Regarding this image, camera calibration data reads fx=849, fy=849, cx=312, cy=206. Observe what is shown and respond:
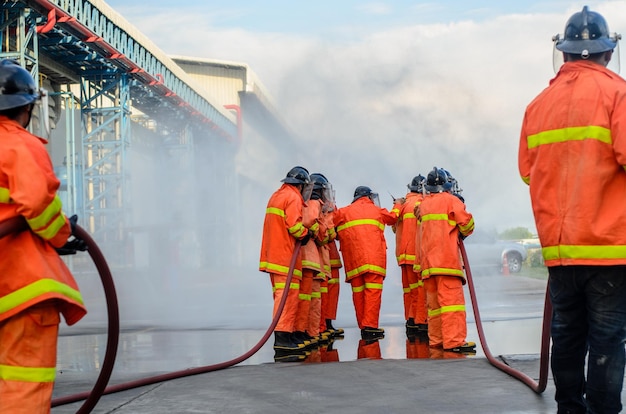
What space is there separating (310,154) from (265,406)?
2493cm

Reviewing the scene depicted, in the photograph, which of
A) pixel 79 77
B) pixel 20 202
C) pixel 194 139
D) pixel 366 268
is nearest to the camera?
pixel 20 202

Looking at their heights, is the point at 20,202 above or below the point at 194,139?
below

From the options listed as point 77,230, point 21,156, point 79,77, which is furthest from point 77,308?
point 79,77

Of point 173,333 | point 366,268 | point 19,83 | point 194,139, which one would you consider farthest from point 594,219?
point 194,139

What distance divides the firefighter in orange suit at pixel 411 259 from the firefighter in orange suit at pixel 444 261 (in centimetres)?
158

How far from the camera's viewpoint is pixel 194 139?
36.3 metres

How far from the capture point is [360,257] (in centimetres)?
959

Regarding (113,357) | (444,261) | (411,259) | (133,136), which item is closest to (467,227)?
(444,261)

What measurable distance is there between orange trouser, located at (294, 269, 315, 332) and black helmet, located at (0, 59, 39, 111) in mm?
5189

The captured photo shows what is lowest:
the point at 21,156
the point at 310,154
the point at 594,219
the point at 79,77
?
the point at 594,219

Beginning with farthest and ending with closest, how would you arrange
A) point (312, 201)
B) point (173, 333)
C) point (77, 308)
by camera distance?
point (173, 333), point (312, 201), point (77, 308)

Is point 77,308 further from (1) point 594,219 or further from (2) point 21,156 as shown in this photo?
(1) point 594,219

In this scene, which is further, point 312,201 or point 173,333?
point 173,333

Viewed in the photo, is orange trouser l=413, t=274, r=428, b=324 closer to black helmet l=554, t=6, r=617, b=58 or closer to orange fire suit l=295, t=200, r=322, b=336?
orange fire suit l=295, t=200, r=322, b=336
